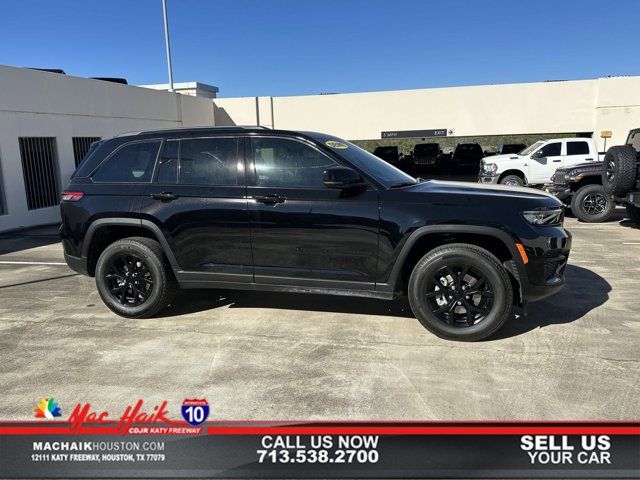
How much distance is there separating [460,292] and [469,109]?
1652 cm

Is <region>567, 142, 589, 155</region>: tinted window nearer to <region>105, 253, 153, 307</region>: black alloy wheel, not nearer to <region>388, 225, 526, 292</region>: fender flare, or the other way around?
<region>388, 225, 526, 292</region>: fender flare

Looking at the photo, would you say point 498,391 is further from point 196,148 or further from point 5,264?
point 5,264

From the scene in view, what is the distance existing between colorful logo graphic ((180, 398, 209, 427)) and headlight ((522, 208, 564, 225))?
9.44ft

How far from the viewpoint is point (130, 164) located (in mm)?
4941

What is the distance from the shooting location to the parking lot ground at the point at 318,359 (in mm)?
3227

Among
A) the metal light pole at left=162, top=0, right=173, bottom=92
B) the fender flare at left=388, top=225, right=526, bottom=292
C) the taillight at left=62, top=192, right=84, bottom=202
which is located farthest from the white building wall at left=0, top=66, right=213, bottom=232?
the fender flare at left=388, top=225, right=526, bottom=292

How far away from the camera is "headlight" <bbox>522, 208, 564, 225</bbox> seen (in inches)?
160

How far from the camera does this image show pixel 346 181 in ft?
13.6

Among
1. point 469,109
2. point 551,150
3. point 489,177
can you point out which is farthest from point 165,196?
point 469,109

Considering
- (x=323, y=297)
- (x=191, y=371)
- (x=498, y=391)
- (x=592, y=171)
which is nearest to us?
(x=498, y=391)

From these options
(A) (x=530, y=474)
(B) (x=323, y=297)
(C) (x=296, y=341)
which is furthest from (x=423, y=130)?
(A) (x=530, y=474)

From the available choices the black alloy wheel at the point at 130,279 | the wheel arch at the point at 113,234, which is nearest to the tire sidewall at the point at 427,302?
the wheel arch at the point at 113,234

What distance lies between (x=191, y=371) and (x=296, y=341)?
961mm

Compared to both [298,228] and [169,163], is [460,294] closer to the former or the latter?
[298,228]
